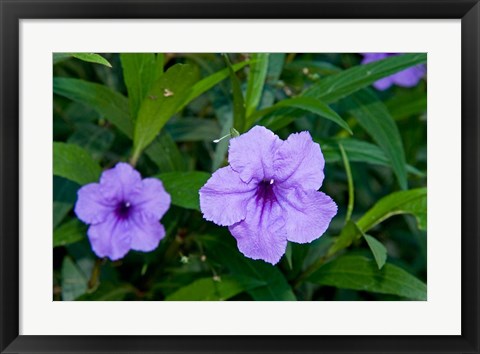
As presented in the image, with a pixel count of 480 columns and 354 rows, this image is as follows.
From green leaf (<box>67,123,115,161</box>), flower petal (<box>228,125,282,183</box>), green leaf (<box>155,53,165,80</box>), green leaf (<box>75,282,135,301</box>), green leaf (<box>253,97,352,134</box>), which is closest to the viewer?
flower petal (<box>228,125,282,183</box>)

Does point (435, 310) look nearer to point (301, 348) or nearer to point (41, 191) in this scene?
point (301, 348)

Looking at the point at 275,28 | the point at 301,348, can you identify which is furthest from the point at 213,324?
the point at 275,28

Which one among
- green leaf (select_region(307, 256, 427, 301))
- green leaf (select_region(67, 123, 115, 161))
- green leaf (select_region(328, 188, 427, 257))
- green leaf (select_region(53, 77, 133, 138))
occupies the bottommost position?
green leaf (select_region(307, 256, 427, 301))

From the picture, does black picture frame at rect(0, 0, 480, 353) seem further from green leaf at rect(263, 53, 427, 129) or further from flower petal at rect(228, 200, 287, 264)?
flower petal at rect(228, 200, 287, 264)

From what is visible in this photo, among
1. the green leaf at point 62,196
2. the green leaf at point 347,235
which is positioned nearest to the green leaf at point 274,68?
the green leaf at point 347,235

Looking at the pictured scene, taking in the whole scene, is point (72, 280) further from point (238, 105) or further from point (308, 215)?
point (308, 215)

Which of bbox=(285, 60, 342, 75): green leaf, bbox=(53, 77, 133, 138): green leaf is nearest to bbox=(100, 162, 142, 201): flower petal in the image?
bbox=(53, 77, 133, 138): green leaf

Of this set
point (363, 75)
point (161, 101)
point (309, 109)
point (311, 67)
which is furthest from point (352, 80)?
point (161, 101)
